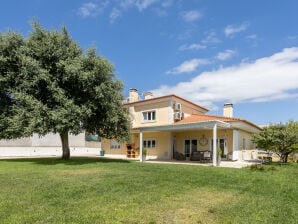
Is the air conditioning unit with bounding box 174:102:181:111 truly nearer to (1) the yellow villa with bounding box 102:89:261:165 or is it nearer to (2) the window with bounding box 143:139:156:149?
(1) the yellow villa with bounding box 102:89:261:165

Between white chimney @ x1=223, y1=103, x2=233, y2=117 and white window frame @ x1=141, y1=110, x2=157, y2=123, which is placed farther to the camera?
white chimney @ x1=223, y1=103, x2=233, y2=117

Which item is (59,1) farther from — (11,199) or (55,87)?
(11,199)

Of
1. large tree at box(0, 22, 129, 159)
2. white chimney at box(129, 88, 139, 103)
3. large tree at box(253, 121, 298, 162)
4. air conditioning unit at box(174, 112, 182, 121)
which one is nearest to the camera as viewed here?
large tree at box(0, 22, 129, 159)

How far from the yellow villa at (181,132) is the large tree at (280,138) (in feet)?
7.64

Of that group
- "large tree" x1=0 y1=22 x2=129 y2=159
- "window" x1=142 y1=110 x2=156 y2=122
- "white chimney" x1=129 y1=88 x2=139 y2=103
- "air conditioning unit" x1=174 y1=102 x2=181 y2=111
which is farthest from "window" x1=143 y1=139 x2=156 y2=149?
"large tree" x1=0 y1=22 x2=129 y2=159

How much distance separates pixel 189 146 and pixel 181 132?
1.74 m

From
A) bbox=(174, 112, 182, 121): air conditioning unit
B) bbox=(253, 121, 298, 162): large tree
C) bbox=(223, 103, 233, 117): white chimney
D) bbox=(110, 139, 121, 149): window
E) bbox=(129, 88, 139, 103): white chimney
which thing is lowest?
bbox=(110, 139, 121, 149): window

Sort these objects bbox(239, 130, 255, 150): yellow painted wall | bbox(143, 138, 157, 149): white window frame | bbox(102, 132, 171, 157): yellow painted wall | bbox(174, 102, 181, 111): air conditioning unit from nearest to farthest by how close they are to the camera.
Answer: bbox(239, 130, 255, 150): yellow painted wall < bbox(174, 102, 181, 111): air conditioning unit < bbox(102, 132, 171, 157): yellow painted wall < bbox(143, 138, 157, 149): white window frame

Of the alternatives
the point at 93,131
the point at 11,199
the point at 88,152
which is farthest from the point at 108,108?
the point at 88,152

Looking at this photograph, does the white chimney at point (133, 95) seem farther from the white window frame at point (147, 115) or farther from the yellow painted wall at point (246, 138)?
the yellow painted wall at point (246, 138)

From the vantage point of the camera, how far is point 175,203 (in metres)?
6.89

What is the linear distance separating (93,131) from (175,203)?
53.1ft

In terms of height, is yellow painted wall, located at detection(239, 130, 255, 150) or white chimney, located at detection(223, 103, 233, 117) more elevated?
white chimney, located at detection(223, 103, 233, 117)

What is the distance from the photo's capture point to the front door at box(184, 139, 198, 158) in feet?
86.4
